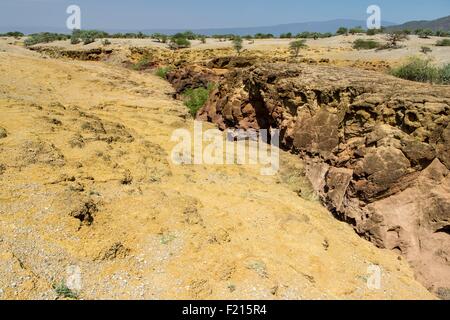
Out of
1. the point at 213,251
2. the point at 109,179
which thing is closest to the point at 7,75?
the point at 109,179

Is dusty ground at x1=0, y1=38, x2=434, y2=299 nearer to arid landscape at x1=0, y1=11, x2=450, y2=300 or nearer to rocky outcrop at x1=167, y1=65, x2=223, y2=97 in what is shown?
arid landscape at x1=0, y1=11, x2=450, y2=300

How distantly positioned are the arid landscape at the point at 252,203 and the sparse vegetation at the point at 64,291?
0.01 m

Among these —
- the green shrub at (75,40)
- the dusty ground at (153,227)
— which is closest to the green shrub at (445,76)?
the dusty ground at (153,227)

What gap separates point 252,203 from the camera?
795 centimetres

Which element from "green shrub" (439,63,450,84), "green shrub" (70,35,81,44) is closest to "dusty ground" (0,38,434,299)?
"green shrub" (439,63,450,84)

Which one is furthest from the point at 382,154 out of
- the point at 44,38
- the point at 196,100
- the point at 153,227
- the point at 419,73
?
the point at 44,38

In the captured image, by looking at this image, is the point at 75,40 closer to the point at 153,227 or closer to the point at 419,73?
the point at 419,73

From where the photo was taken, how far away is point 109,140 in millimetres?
9453

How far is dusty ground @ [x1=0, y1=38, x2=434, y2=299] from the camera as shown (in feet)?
17.3

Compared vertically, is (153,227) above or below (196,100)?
below

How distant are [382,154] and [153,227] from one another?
4.73 m
